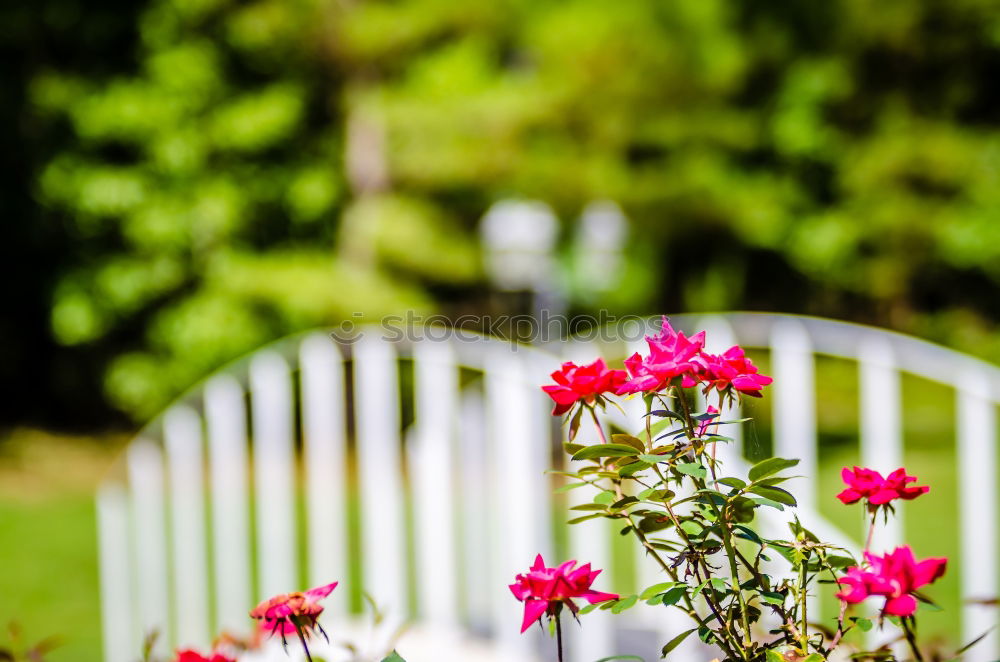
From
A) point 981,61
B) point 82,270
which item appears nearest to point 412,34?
point 82,270

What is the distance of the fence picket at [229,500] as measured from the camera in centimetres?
246

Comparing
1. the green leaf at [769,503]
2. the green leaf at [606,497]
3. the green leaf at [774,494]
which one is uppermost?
the green leaf at [774,494]

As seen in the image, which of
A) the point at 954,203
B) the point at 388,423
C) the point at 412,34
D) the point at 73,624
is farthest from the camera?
the point at 954,203

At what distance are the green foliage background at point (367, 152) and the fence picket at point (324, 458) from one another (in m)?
3.86

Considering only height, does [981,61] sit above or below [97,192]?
above

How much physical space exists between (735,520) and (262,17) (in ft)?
21.4

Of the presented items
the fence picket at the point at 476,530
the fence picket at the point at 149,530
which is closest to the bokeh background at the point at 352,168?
the fence picket at the point at 149,530

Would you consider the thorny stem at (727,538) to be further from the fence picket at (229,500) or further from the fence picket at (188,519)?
the fence picket at (188,519)

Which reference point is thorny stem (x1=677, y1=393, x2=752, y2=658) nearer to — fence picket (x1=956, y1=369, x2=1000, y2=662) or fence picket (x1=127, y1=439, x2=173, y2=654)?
fence picket (x1=956, y1=369, x2=1000, y2=662)

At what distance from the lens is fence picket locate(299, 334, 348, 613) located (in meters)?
2.31

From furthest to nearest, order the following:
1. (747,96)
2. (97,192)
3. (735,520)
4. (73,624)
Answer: (747,96) < (97,192) < (73,624) < (735,520)

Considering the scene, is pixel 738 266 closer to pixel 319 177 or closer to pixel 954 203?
pixel 954 203

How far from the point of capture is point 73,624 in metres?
3.99

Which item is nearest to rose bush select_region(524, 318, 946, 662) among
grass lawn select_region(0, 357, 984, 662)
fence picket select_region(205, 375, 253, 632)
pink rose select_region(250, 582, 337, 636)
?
pink rose select_region(250, 582, 337, 636)
